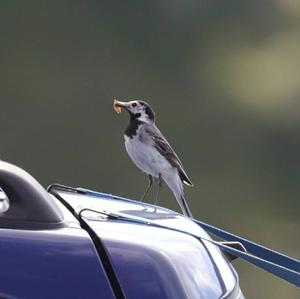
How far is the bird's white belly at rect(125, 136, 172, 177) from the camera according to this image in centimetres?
487

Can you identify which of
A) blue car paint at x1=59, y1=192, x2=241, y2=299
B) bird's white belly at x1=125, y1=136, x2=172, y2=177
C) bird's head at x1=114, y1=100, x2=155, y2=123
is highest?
blue car paint at x1=59, y1=192, x2=241, y2=299

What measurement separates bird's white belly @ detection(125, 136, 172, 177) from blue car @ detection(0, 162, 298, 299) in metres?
3.64

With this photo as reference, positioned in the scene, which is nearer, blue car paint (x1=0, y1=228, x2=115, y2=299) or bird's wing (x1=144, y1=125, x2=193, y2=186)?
blue car paint (x1=0, y1=228, x2=115, y2=299)

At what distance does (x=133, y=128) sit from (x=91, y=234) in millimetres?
3896

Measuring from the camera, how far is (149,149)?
16.0ft

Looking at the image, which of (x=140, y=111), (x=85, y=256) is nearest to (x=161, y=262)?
(x=85, y=256)

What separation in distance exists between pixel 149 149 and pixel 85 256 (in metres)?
3.87

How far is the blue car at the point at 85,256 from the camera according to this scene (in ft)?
3.20

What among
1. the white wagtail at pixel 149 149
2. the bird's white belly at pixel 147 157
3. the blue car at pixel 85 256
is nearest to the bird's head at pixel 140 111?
the white wagtail at pixel 149 149

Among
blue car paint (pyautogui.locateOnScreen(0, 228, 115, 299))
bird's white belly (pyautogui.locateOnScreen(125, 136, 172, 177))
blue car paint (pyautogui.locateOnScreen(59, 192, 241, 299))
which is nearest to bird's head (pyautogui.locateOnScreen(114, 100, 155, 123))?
bird's white belly (pyautogui.locateOnScreen(125, 136, 172, 177))

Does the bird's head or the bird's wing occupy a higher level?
the bird's head

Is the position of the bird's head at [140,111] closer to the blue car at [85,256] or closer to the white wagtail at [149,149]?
the white wagtail at [149,149]

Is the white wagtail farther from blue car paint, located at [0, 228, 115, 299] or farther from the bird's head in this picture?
blue car paint, located at [0, 228, 115, 299]

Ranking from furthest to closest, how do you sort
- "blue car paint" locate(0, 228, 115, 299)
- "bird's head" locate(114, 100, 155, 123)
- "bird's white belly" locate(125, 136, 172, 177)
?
"bird's head" locate(114, 100, 155, 123) → "bird's white belly" locate(125, 136, 172, 177) → "blue car paint" locate(0, 228, 115, 299)
